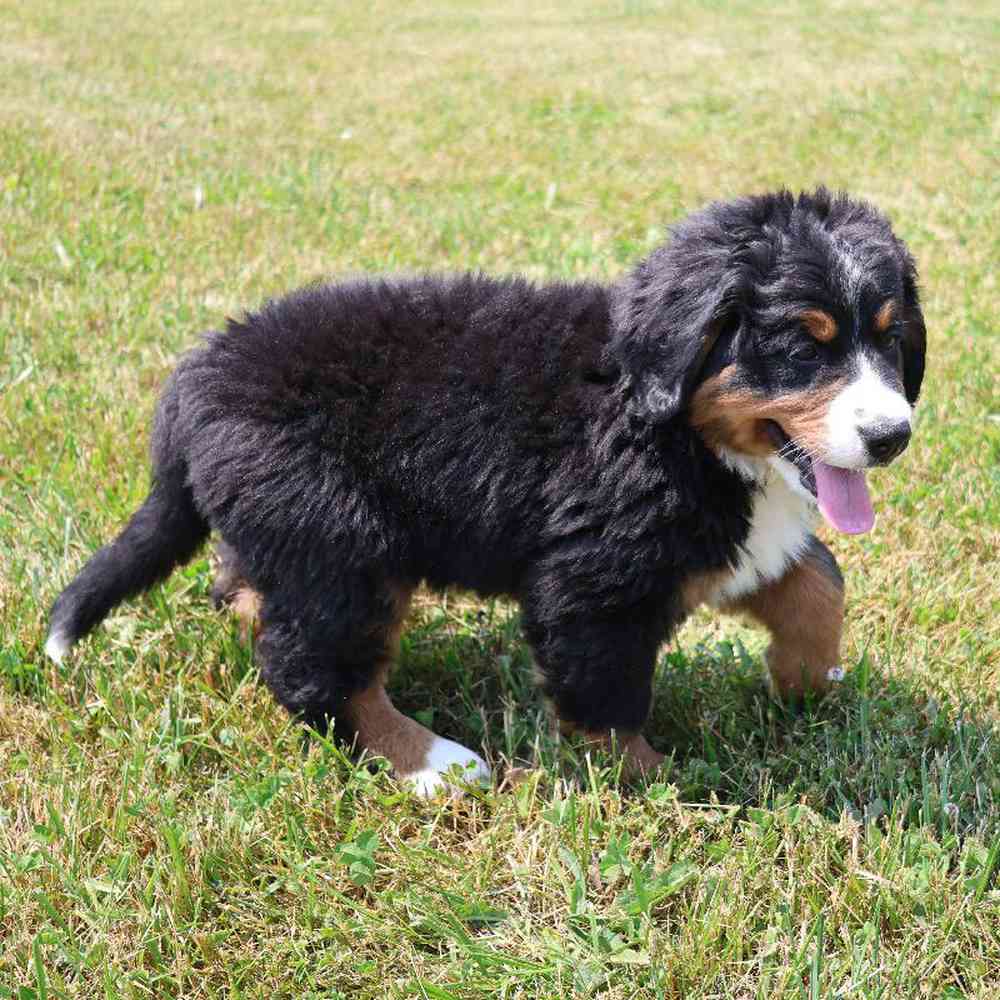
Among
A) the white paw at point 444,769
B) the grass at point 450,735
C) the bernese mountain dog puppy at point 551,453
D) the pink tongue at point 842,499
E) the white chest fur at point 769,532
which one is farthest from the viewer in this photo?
the white paw at point 444,769

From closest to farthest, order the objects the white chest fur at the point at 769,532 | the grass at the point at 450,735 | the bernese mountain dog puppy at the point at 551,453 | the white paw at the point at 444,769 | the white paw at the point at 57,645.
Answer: the grass at the point at 450,735
the bernese mountain dog puppy at the point at 551,453
the white chest fur at the point at 769,532
the white paw at the point at 444,769
the white paw at the point at 57,645

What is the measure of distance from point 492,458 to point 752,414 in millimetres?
577

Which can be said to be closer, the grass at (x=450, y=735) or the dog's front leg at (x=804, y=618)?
the grass at (x=450, y=735)

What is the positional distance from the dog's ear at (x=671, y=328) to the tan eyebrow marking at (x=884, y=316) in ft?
0.91

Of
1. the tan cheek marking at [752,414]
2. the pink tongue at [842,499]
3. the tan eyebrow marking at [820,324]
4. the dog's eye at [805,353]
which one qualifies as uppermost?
the tan eyebrow marking at [820,324]

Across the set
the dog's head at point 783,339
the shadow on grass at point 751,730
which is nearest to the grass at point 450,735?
the shadow on grass at point 751,730

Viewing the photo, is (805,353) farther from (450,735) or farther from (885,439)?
(450,735)

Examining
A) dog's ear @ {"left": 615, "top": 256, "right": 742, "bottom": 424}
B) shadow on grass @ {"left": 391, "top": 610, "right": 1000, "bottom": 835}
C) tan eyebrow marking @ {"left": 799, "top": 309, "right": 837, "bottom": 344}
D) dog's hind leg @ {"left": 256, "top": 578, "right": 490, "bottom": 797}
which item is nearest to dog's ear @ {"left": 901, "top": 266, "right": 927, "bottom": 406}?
tan eyebrow marking @ {"left": 799, "top": 309, "right": 837, "bottom": 344}

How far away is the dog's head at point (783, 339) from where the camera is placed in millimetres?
2348

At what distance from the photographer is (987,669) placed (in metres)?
3.11

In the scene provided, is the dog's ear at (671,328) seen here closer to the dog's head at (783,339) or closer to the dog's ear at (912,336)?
the dog's head at (783,339)

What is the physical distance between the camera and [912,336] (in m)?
2.66

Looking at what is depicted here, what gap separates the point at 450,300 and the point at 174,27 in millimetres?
12746

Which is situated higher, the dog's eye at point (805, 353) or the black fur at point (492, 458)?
the dog's eye at point (805, 353)
